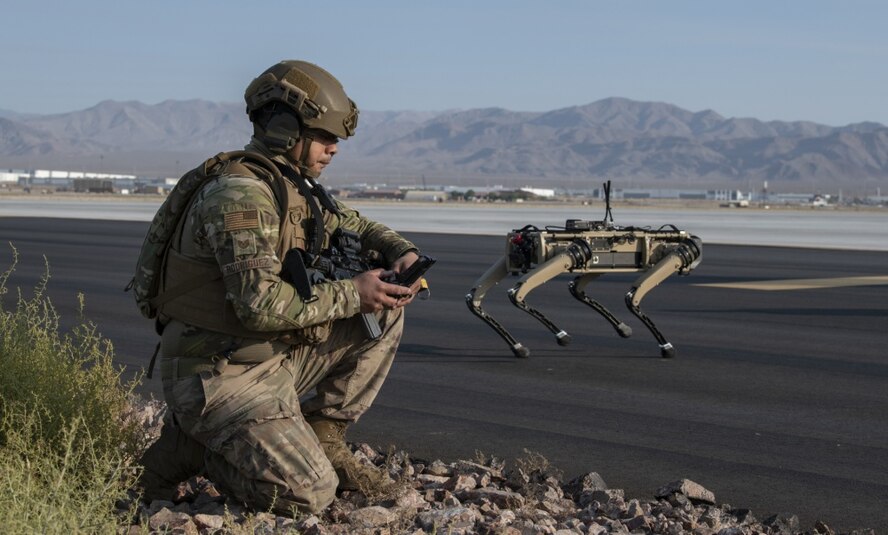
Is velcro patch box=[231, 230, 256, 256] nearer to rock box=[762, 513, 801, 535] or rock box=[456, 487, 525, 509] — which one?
rock box=[456, 487, 525, 509]

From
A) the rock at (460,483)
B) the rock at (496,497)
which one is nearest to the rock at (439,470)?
the rock at (460,483)

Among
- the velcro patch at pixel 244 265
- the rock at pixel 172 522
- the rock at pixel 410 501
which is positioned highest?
the velcro patch at pixel 244 265

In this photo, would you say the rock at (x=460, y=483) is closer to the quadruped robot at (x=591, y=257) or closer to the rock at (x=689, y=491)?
the rock at (x=689, y=491)

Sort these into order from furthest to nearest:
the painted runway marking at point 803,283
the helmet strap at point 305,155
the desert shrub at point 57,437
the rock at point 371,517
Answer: the painted runway marking at point 803,283
the helmet strap at point 305,155
the rock at point 371,517
the desert shrub at point 57,437

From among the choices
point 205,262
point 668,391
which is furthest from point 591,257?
point 205,262

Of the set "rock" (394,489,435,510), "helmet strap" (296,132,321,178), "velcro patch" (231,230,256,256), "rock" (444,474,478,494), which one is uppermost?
"helmet strap" (296,132,321,178)

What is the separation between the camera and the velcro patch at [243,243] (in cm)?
559

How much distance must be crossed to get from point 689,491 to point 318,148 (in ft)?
8.83

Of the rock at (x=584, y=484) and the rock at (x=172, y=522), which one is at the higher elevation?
the rock at (x=172, y=522)

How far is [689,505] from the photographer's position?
22.3 ft

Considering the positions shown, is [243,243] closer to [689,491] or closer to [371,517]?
[371,517]

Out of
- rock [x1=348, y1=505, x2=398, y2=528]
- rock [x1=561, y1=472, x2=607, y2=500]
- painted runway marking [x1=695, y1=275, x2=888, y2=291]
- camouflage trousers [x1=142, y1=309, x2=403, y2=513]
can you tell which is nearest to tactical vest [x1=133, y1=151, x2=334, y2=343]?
camouflage trousers [x1=142, y1=309, x2=403, y2=513]

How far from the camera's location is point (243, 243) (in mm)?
5590

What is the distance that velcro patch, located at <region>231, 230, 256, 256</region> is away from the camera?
5.59 meters
